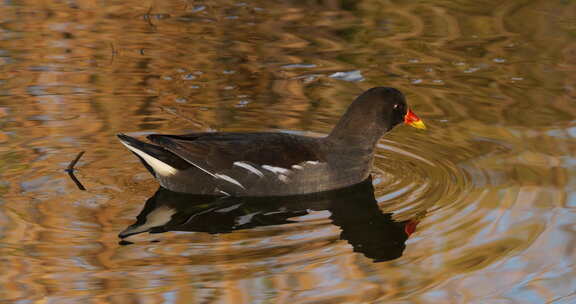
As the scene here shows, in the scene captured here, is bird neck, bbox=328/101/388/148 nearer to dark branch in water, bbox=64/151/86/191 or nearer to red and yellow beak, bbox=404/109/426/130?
red and yellow beak, bbox=404/109/426/130

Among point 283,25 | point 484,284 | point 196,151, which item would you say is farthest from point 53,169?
point 283,25

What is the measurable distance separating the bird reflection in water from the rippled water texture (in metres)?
0.02

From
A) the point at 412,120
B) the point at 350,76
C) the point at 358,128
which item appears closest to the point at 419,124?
the point at 412,120

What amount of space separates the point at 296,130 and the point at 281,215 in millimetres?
1496

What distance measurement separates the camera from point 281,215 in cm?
639

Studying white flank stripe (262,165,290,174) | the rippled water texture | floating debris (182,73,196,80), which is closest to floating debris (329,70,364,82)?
the rippled water texture

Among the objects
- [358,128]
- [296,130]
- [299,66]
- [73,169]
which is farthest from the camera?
[299,66]

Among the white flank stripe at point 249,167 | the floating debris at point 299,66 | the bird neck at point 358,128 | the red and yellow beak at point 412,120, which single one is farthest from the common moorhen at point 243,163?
the floating debris at point 299,66

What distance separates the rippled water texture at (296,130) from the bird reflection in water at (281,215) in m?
0.02

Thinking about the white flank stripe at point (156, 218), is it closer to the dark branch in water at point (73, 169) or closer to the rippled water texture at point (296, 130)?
the rippled water texture at point (296, 130)

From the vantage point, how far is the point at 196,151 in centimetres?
671

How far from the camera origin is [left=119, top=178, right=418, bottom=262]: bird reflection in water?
597cm

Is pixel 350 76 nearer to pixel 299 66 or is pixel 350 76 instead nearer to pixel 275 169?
pixel 299 66

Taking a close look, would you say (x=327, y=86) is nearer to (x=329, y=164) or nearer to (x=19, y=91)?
(x=329, y=164)
